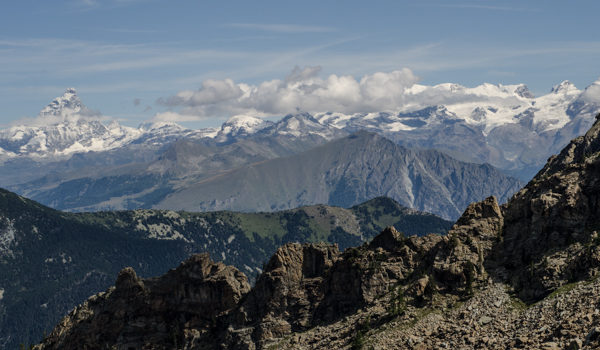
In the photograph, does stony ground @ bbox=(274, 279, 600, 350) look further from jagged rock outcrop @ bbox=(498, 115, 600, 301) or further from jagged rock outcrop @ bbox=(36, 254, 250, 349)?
jagged rock outcrop @ bbox=(36, 254, 250, 349)

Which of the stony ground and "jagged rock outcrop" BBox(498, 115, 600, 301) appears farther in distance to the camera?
"jagged rock outcrop" BBox(498, 115, 600, 301)

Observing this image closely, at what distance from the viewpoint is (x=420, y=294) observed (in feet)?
494

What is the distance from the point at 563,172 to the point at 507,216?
55.9ft

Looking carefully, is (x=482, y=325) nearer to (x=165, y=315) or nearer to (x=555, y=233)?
(x=555, y=233)

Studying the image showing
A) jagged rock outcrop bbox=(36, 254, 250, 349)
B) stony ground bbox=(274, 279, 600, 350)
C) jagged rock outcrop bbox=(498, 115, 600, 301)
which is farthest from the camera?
jagged rock outcrop bbox=(36, 254, 250, 349)

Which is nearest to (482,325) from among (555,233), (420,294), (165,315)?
(420,294)

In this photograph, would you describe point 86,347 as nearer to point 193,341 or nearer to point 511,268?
point 193,341

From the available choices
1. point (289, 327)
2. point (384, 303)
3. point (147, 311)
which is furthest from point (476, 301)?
point (147, 311)

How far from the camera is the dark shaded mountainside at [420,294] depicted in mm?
128375

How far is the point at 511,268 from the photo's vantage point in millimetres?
151750

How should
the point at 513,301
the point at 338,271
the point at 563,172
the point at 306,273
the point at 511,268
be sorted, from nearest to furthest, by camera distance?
the point at 513,301
the point at 511,268
the point at 563,172
the point at 338,271
the point at 306,273

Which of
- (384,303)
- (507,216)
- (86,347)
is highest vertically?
(507,216)

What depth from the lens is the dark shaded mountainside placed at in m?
128

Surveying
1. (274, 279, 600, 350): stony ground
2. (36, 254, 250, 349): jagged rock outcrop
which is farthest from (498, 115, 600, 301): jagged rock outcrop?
(36, 254, 250, 349): jagged rock outcrop
